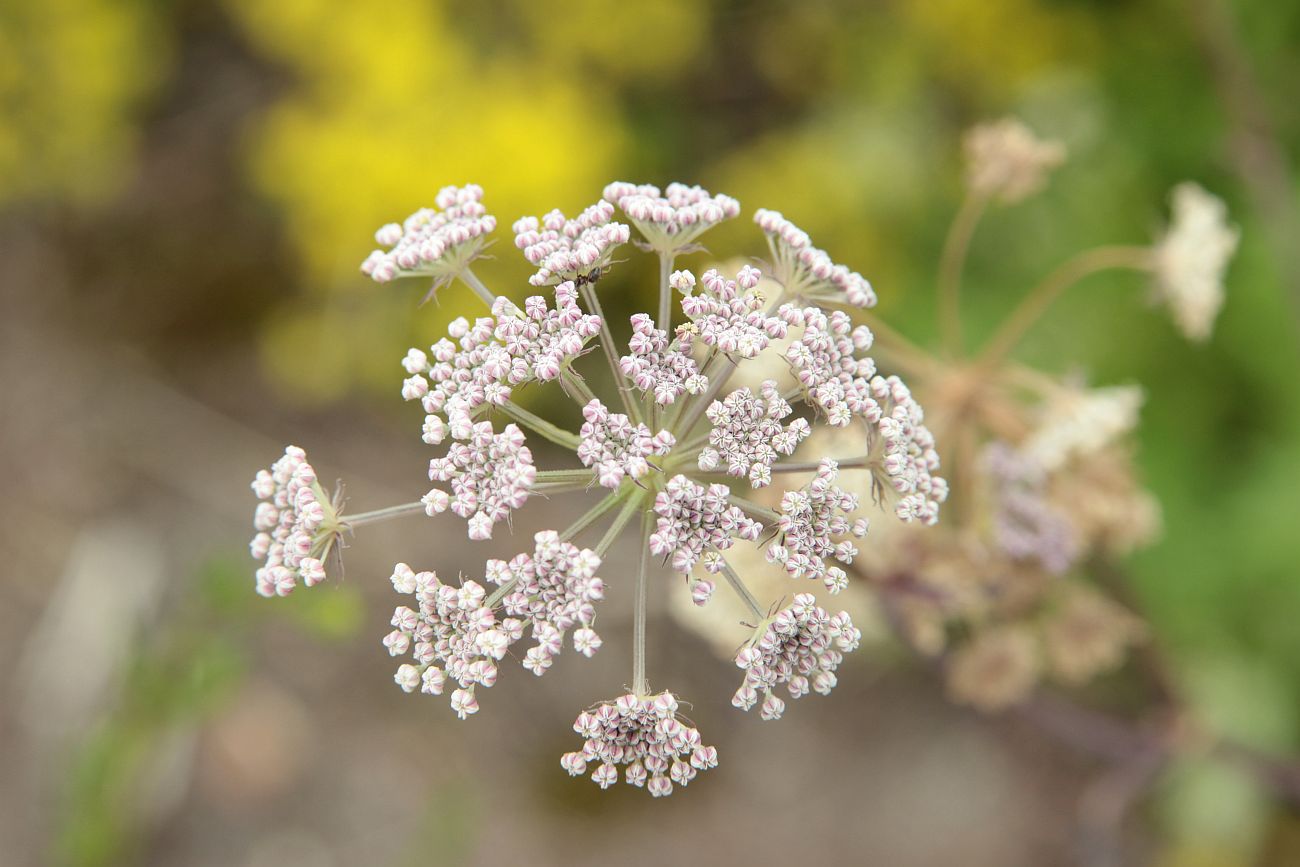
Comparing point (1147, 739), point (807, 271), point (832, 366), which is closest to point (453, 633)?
point (832, 366)

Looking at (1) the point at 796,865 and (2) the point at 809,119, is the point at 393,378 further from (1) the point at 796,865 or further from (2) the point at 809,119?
(1) the point at 796,865

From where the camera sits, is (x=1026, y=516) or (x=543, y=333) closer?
(x=543, y=333)

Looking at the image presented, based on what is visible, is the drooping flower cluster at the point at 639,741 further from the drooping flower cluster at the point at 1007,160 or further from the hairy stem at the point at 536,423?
the drooping flower cluster at the point at 1007,160

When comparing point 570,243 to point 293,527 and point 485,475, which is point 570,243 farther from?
point 293,527

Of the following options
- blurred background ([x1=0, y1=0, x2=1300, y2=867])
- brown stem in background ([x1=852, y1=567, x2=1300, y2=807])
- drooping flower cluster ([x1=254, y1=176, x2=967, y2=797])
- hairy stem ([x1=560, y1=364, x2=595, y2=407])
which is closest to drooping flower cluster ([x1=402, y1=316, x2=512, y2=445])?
drooping flower cluster ([x1=254, y1=176, x2=967, y2=797])

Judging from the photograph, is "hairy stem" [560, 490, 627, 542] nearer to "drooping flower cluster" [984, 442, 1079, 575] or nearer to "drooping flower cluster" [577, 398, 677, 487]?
"drooping flower cluster" [577, 398, 677, 487]

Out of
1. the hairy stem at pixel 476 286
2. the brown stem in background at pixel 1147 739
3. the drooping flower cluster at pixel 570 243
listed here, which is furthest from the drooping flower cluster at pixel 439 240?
the brown stem in background at pixel 1147 739

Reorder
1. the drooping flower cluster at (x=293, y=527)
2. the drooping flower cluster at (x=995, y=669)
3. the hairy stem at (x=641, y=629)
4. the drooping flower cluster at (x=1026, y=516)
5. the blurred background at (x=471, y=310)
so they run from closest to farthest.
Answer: the hairy stem at (x=641, y=629)
the drooping flower cluster at (x=293, y=527)
the drooping flower cluster at (x=1026, y=516)
the drooping flower cluster at (x=995, y=669)
the blurred background at (x=471, y=310)
